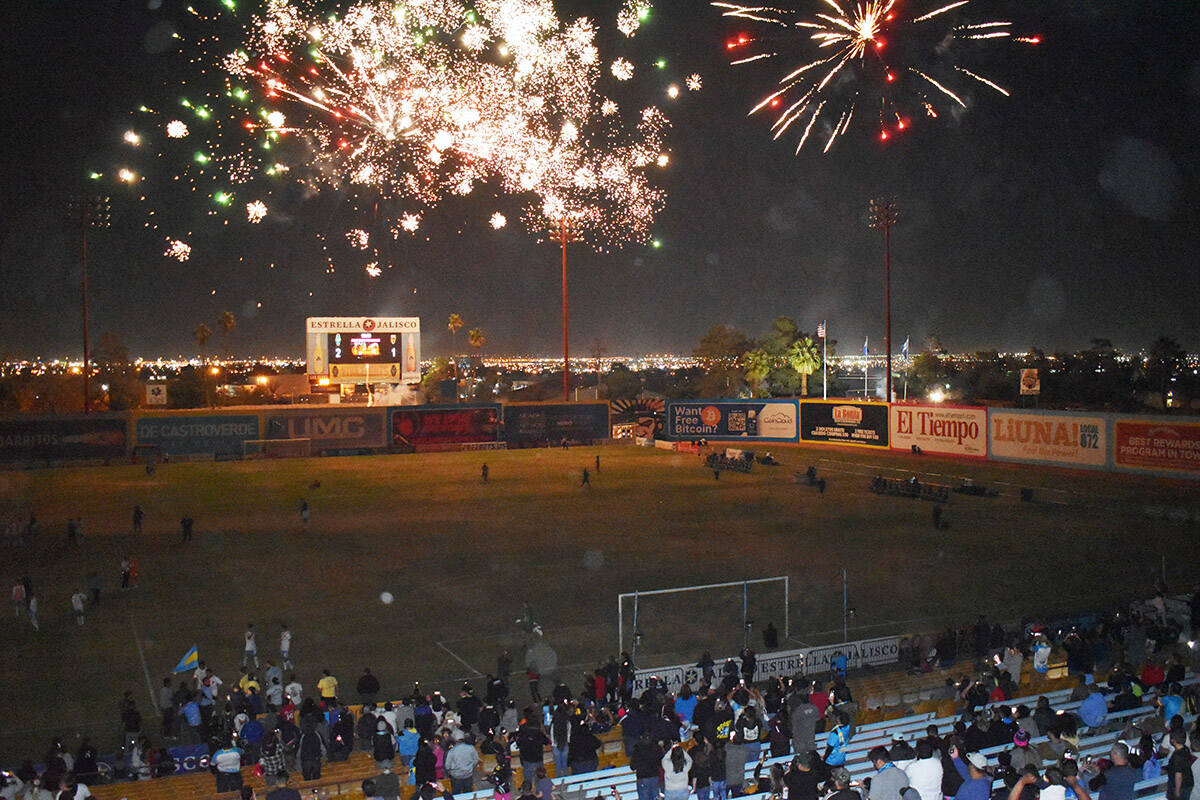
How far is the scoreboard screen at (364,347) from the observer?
70312mm

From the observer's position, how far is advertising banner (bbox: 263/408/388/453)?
62.4 meters

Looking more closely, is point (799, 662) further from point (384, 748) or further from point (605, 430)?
point (605, 430)

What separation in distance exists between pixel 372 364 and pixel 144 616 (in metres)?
48.9

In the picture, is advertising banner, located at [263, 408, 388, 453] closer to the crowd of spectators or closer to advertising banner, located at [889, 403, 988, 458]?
advertising banner, located at [889, 403, 988, 458]

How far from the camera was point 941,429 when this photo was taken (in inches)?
2242

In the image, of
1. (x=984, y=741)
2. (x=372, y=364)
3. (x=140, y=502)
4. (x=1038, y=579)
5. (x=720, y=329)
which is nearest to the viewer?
(x=984, y=741)

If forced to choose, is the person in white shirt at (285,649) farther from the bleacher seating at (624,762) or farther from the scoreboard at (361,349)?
the scoreboard at (361,349)

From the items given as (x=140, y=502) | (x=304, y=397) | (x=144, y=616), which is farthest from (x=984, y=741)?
(x=304, y=397)

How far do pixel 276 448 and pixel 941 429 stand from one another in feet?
139

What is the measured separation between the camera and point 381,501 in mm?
42125

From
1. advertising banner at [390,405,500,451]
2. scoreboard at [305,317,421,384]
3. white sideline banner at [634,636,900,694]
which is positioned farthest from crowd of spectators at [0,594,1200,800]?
scoreboard at [305,317,421,384]

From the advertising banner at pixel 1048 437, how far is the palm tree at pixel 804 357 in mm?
37746

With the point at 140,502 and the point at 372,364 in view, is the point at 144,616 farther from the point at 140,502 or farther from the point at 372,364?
the point at 372,364

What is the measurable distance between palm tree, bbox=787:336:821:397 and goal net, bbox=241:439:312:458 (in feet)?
159
